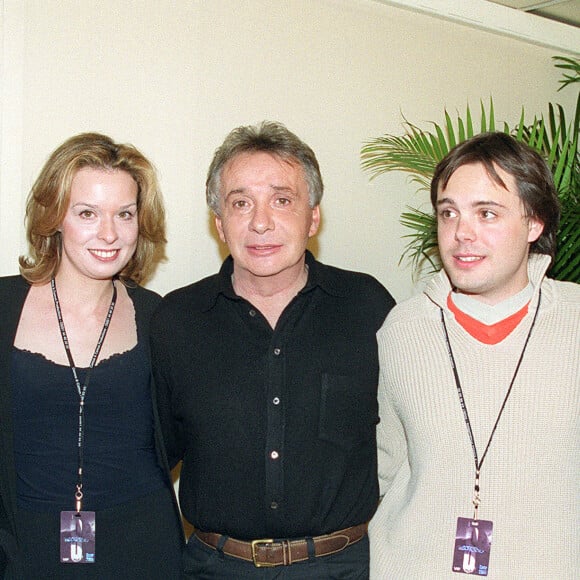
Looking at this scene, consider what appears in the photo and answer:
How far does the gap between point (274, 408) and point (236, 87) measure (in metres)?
1.90

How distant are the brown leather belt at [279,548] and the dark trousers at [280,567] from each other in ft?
0.05

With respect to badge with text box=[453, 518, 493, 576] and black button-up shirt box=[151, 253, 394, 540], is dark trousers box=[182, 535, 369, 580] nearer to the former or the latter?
black button-up shirt box=[151, 253, 394, 540]

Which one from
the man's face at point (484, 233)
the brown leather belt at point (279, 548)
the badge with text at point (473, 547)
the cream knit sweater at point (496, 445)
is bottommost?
the brown leather belt at point (279, 548)

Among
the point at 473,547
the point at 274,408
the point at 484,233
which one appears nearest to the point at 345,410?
the point at 274,408

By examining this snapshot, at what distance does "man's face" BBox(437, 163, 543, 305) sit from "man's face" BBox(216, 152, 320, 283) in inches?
18.7

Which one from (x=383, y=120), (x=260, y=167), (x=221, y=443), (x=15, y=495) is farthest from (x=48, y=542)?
(x=383, y=120)

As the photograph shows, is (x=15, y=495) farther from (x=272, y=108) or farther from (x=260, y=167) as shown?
(x=272, y=108)

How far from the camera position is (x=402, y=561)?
87.6 inches

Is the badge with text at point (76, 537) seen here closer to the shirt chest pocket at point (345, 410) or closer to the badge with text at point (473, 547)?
the shirt chest pocket at point (345, 410)

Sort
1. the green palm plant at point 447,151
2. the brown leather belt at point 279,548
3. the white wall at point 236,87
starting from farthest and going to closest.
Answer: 1. the green palm plant at point 447,151
2. the white wall at point 236,87
3. the brown leather belt at point 279,548

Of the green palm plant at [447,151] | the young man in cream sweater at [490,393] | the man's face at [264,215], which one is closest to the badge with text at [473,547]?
the young man in cream sweater at [490,393]

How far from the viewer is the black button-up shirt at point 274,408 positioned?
233 centimetres

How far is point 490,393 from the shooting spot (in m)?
2.16

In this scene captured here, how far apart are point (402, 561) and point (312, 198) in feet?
3.67
